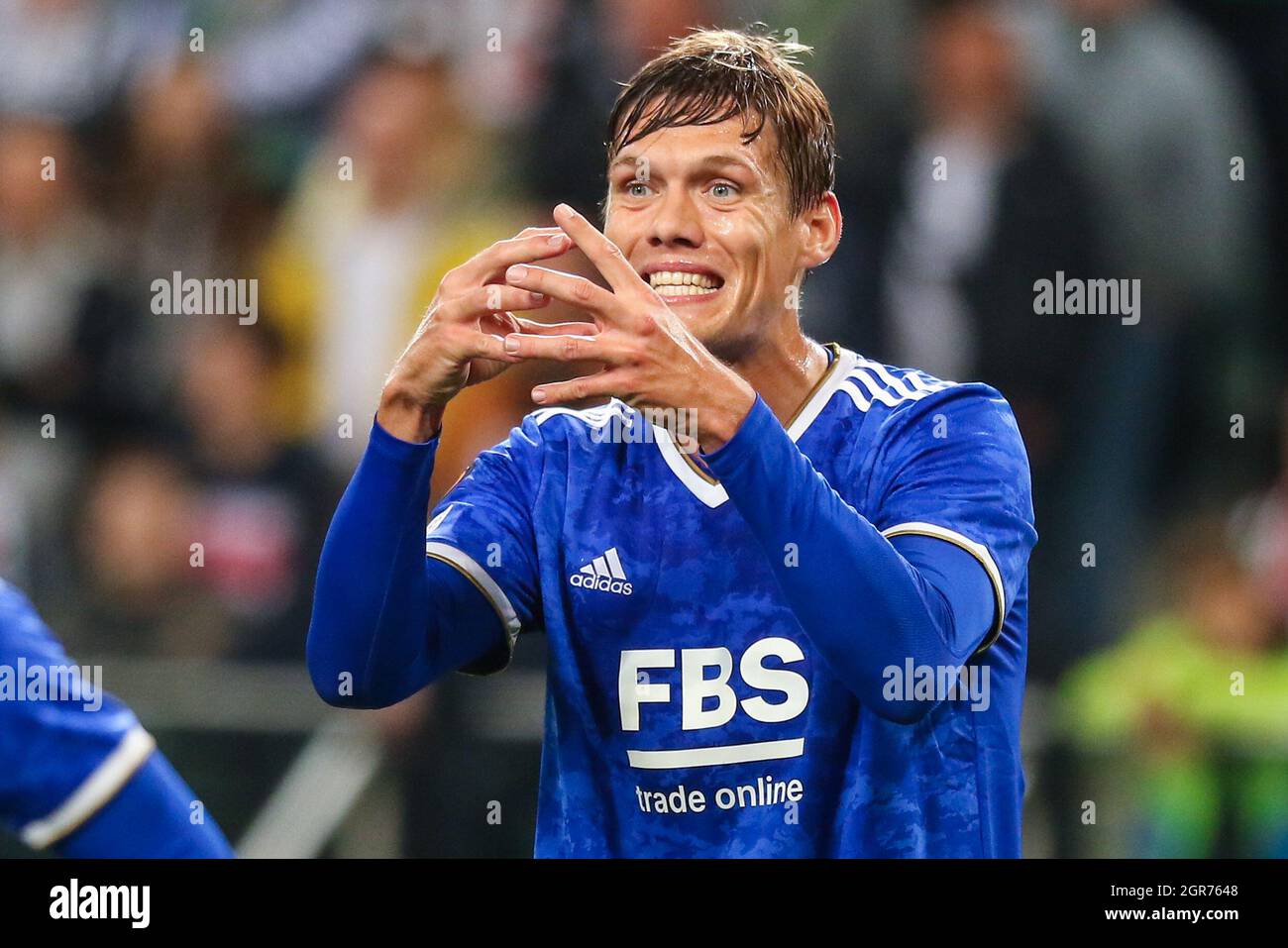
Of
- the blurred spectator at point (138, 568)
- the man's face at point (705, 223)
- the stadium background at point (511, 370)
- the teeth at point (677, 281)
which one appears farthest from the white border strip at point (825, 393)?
the blurred spectator at point (138, 568)

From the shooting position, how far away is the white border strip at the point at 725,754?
2.69 metres

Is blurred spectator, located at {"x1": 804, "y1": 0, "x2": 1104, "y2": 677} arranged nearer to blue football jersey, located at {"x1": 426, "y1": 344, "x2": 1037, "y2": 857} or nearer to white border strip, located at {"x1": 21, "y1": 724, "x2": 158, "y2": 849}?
blue football jersey, located at {"x1": 426, "y1": 344, "x2": 1037, "y2": 857}

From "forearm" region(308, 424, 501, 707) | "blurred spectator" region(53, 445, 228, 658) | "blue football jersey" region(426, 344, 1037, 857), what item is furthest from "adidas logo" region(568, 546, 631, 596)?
"blurred spectator" region(53, 445, 228, 658)

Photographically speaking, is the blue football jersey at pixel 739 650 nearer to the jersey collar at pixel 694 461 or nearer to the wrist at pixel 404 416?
the jersey collar at pixel 694 461

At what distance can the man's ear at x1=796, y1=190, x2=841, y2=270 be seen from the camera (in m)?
3.01

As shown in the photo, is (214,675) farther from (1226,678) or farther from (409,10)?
(1226,678)

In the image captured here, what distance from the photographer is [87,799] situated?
2307 millimetres

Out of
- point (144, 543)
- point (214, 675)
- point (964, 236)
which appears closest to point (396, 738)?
point (214, 675)

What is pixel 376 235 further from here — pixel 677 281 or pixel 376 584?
pixel 376 584

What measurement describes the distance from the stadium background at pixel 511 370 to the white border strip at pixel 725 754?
252 centimetres

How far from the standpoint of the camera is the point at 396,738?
531 cm

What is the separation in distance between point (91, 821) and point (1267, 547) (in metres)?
4.20

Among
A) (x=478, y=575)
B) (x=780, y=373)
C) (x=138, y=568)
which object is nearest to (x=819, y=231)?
(x=780, y=373)
